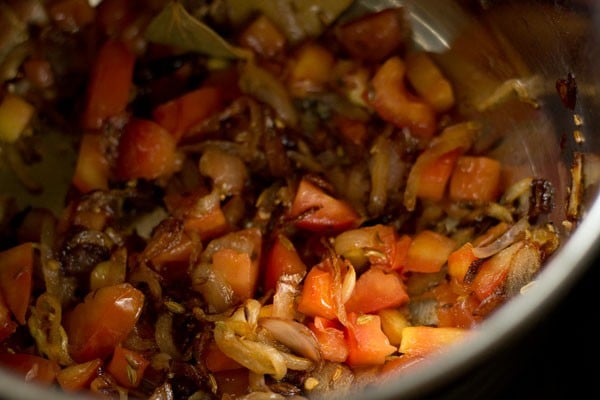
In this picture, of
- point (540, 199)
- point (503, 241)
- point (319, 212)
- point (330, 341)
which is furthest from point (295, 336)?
point (540, 199)

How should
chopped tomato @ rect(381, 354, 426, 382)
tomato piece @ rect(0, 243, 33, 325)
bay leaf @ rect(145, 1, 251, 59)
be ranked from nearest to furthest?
chopped tomato @ rect(381, 354, 426, 382)
tomato piece @ rect(0, 243, 33, 325)
bay leaf @ rect(145, 1, 251, 59)

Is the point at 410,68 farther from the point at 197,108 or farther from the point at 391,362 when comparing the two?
the point at 391,362

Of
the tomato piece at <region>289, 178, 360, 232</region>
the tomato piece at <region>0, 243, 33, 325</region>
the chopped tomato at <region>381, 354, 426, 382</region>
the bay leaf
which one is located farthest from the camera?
the bay leaf

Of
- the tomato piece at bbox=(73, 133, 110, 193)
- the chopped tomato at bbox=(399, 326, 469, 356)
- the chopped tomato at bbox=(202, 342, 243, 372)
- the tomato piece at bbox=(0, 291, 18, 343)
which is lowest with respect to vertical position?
the chopped tomato at bbox=(202, 342, 243, 372)

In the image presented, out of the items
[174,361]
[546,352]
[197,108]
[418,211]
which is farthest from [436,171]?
[174,361]

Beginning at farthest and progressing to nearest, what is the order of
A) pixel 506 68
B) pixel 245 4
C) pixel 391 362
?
pixel 245 4, pixel 506 68, pixel 391 362

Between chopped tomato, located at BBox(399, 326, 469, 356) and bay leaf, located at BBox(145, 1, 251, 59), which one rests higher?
bay leaf, located at BBox(145, 1, 251, 59)

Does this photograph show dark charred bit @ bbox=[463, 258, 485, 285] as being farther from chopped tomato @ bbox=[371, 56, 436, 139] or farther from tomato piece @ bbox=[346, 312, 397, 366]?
chopped tomato @ bbox=[371, 56, 436, 139]

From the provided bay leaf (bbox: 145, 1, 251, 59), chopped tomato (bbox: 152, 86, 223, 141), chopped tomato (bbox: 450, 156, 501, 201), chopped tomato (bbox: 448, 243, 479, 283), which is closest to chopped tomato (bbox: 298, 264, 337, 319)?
chopped tomato (bbox: 448, 243, 479, 283)
